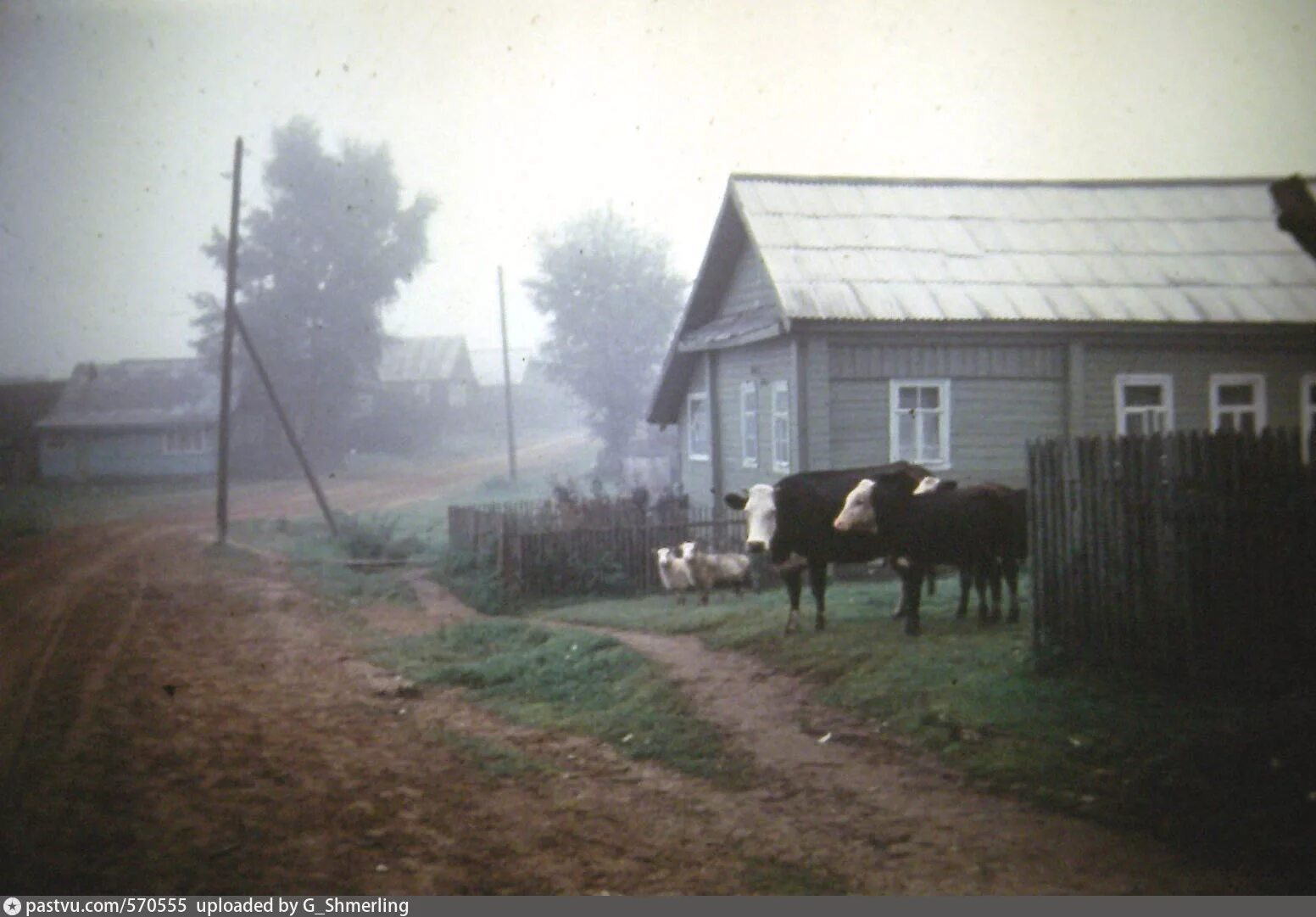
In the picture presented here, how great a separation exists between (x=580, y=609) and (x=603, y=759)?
22.5 feet

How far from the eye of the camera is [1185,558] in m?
6.28

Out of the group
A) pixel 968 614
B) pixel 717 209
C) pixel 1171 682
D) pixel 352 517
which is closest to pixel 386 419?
pixel 352 517

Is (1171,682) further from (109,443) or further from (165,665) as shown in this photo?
(109,443)

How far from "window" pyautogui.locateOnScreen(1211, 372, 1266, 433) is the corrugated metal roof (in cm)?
107

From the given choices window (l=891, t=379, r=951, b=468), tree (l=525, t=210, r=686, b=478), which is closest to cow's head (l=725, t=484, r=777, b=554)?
window (l=891, t=379, r=951, b=468)

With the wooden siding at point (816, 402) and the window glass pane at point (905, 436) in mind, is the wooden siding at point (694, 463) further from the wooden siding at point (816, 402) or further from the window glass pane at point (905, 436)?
the window glass pane at point (905, 436)

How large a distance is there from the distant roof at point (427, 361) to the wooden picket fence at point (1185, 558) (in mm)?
36524

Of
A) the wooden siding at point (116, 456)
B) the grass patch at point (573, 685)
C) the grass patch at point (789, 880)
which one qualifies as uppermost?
the wooden siding at point (116, 456)

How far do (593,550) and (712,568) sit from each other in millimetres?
2219

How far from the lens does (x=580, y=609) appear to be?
1329 centimetres

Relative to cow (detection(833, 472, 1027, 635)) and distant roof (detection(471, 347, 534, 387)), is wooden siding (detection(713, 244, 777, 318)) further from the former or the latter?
distant roof (detection(471, 347, 534, 387))

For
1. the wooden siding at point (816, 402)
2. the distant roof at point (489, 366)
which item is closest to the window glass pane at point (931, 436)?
the wooden siding at point (816, 402)

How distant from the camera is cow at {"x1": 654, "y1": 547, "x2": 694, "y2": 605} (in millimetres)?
13516

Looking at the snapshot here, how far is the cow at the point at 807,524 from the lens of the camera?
32.0ft
